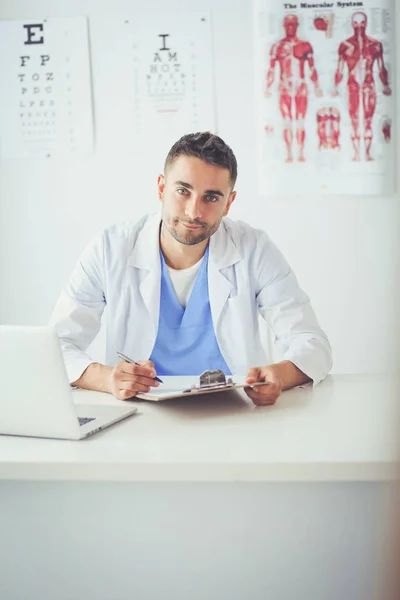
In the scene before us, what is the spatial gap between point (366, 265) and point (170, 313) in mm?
1213

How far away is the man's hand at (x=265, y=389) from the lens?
1.30 metres

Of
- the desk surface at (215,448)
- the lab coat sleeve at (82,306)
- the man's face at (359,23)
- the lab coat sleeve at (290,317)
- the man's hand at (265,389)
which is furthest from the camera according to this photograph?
the man's face at (359,23)

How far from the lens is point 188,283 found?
6.21ft

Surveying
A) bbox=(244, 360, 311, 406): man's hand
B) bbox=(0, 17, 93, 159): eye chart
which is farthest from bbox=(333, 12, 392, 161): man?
bbox=(244, 360, 311, 406): man's hand

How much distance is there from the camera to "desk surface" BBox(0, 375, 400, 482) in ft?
3.21

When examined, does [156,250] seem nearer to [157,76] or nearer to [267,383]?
[267,383]

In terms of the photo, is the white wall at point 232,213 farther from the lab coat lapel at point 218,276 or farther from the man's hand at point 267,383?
the man's hand at point 267,383

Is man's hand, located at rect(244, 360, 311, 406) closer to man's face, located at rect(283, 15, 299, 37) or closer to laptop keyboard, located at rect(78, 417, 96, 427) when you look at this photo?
laptop keyboard, located at rect(78, 417, 96, 427)

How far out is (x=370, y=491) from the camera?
1.02 m

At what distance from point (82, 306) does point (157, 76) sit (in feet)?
4.43

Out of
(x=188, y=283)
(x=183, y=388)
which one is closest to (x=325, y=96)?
(x=188, y=283)

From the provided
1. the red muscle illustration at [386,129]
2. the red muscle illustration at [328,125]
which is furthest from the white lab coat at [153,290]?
the red muscle illustration at [386,129]

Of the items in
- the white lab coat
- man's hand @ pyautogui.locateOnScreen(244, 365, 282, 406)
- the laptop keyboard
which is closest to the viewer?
the laptop keyboard

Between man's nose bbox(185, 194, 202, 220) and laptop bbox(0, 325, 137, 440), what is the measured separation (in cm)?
76
